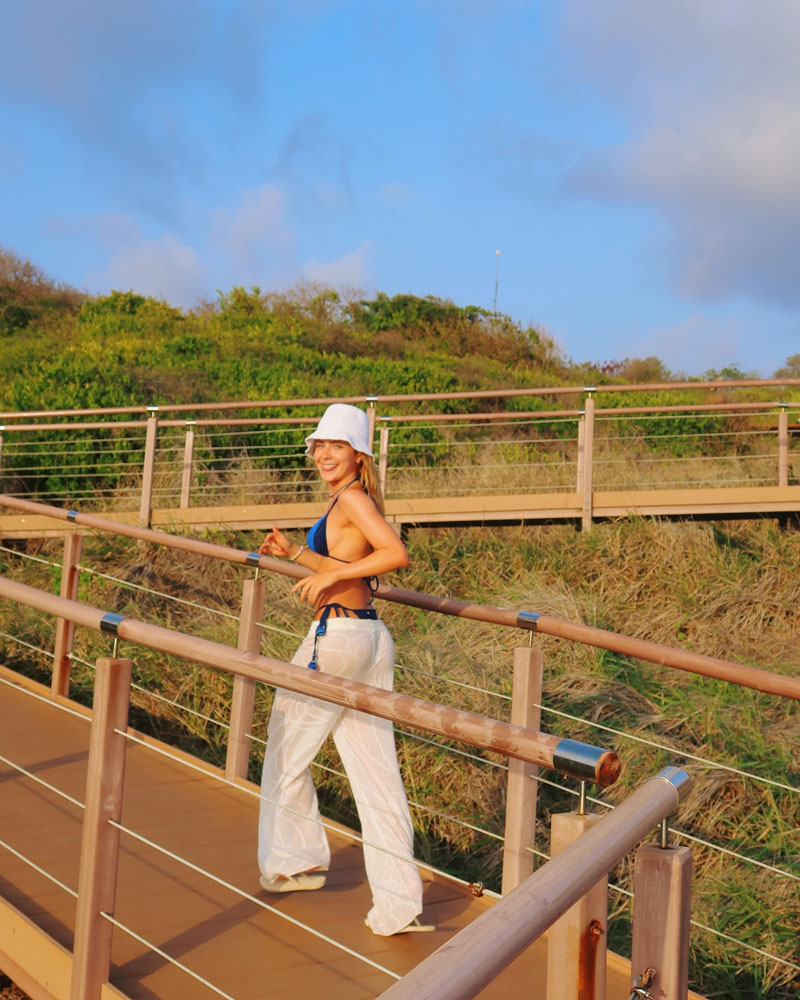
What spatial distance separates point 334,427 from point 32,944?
5.42 ft

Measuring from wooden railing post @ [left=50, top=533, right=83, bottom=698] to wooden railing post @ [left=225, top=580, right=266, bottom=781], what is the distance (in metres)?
1.54

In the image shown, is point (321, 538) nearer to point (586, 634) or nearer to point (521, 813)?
point (586, 634)

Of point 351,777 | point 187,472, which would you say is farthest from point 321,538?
point 187,472

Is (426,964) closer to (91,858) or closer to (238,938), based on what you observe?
(91,858)

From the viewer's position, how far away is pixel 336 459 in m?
3.14

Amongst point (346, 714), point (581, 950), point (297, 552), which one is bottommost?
point (581, 950)

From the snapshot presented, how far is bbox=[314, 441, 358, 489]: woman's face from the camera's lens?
3.14 metres

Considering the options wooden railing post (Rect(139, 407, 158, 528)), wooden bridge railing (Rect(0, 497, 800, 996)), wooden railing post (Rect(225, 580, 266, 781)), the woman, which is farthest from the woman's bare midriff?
wooden railing post (Rect(139, 407, 158, 528))

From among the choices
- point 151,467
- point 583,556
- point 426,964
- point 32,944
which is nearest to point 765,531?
point 583,556

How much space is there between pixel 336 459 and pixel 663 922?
187 cm

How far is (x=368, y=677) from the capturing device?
3.13 metres

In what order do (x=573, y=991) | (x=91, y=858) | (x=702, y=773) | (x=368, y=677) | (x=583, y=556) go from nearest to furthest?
(x=573, y=991), (x=91, y=858), (x=368, y=677), (x=702, y=773), (x=583, y=556)

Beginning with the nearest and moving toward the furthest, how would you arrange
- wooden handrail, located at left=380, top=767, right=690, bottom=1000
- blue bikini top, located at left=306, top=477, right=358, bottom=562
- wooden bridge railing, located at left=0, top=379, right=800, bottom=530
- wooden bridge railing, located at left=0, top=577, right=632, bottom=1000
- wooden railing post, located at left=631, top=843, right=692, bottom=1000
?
wooden handrail, located at left=380, top=767, right=690, bottom=1000 → wooden railing post, located at left=631, top=843, right=692, bottom=1000 → wooden bridge railing, located at left=0, top=577, right=632, bottom=1000 → blue bikini top, located at left=306, top=477, right=358, bottom=562 → wooden bridge railing, located at left=0, top=379, right=800, bottom=530

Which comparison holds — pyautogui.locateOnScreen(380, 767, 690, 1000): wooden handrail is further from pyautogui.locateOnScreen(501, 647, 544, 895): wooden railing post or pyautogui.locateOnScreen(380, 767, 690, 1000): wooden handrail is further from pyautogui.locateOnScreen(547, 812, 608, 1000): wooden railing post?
pyautogui.locateOnScreen(501, 647, 544, 895): wooden railing post
